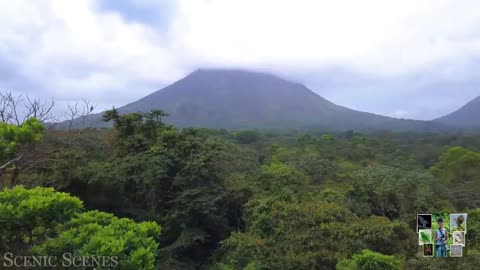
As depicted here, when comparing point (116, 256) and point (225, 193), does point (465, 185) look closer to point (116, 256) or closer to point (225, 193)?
point (225, 193)

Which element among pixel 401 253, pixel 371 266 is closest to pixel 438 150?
pixel 401 253

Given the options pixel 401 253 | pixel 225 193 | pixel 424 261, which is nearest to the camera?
pixel 424 261

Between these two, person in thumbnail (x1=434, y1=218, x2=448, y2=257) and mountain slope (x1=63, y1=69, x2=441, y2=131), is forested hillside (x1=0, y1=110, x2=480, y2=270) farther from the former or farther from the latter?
mountain slope (x1=63, y1=69, x2=441, y2=131)

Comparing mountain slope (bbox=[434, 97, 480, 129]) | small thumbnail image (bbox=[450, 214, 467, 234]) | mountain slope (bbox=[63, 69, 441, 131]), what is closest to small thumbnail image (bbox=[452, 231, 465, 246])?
small thumbnail image (bbox=[450, 214, 467, 234])

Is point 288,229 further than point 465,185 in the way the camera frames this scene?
No

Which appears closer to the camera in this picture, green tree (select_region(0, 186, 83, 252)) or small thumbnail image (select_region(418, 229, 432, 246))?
green tree (select_region(0, 186, 83, 252))

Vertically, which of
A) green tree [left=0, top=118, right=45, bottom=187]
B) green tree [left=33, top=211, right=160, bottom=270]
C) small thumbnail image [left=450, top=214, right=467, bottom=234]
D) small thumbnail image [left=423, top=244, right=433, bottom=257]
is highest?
green tree [left=0, top=118, right=45, bottom=187]
